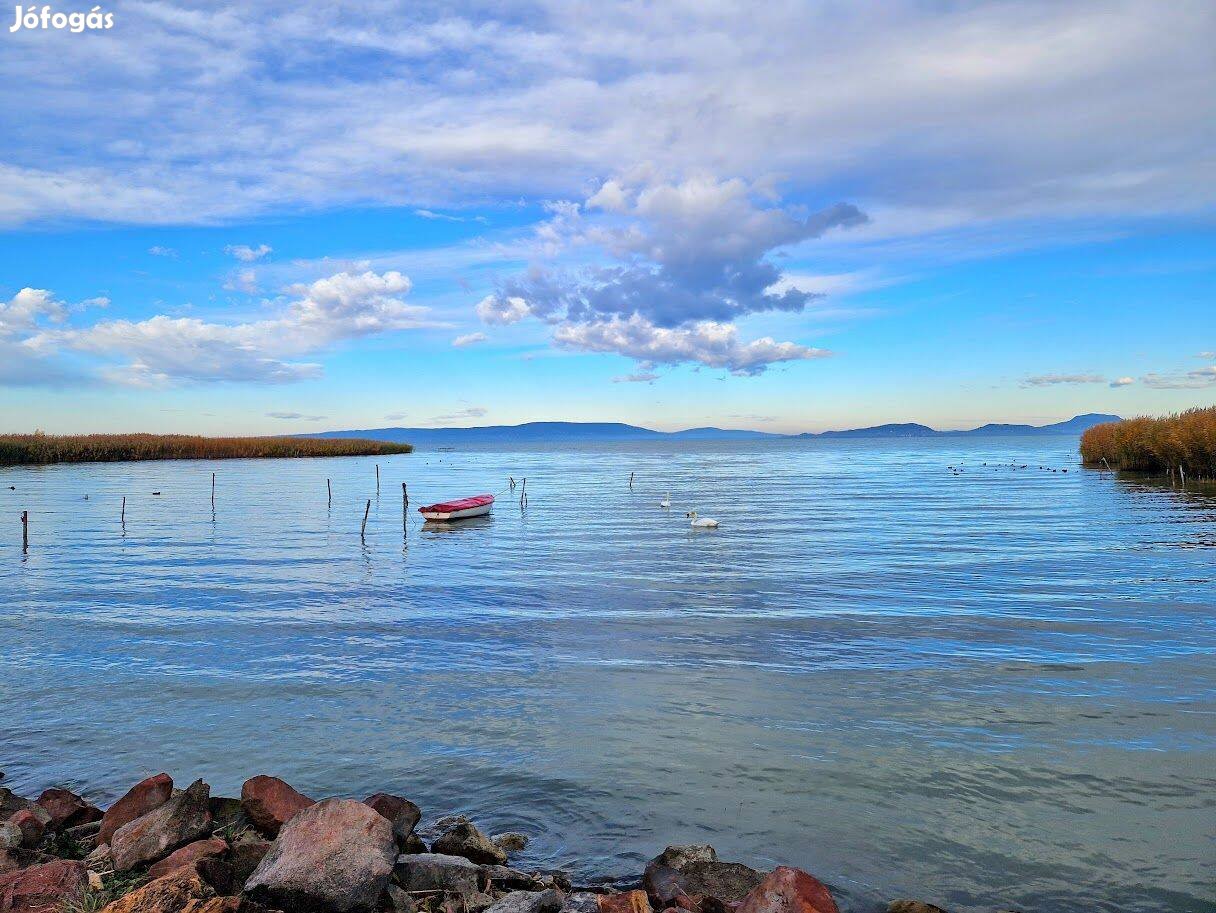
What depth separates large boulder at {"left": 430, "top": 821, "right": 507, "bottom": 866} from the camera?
7766 millimetres

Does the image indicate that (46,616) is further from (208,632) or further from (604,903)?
(604,903)

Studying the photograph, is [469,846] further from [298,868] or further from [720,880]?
[720,880]

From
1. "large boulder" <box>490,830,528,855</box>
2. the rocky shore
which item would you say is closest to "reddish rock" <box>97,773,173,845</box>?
the rocky shore

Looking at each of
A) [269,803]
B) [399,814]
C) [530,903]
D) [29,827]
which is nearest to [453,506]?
[29,827]

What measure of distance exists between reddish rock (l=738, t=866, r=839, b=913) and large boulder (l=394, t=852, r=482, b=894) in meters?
2.30

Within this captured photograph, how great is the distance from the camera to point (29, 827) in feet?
26.0

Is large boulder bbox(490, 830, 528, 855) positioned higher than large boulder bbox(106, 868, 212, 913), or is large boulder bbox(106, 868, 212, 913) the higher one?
large boulder bbox(106, 868, 212, 913)

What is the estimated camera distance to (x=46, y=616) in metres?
20.0

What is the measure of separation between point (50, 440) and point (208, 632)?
9595 cm

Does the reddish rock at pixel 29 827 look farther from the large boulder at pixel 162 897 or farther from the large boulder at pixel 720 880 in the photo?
the large boulder at pixel 720 880

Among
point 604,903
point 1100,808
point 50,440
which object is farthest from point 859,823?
point 50,440

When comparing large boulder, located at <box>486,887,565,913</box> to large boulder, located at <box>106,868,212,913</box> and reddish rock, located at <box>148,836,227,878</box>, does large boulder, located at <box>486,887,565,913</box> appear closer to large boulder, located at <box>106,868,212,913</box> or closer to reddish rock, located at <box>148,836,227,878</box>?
large boulder, located at <box>106,868,212,913</box>

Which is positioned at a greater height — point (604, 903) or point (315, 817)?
point (315, 817)

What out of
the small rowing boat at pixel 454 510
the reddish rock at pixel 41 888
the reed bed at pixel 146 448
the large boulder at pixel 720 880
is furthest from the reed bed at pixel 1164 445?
the reed bed at pixel 146 448
